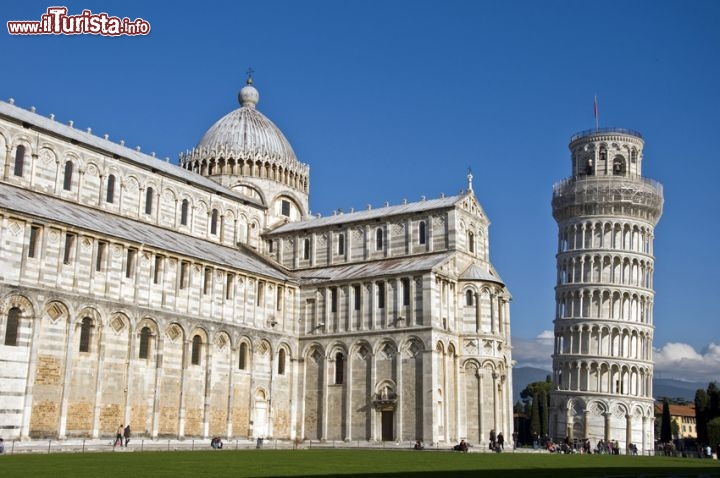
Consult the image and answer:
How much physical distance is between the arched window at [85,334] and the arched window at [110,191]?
11762 mm

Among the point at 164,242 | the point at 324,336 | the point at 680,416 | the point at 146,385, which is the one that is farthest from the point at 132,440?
the point at 680,416

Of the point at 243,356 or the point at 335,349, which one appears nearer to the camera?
the point at 243,356

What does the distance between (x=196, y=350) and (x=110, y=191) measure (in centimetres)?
1186

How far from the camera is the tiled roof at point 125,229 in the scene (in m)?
42.6

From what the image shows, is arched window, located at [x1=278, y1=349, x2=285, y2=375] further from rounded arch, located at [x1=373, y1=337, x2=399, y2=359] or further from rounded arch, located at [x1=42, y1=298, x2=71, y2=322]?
rounded arch, located at [x1=42, y1=298, x2=71, y2=322]

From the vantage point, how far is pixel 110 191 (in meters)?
52.7

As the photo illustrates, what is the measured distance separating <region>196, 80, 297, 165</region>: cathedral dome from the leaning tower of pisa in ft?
106

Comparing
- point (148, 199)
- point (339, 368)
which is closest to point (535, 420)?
point (339, 368)

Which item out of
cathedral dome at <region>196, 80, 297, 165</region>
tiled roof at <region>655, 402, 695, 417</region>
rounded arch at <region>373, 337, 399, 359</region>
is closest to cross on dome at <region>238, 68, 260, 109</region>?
cathedral dome at <region>196, 80, 297, 165</region>

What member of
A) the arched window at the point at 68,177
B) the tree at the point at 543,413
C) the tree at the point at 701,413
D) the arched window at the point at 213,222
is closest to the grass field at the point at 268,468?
the arched window at the point at 68,177

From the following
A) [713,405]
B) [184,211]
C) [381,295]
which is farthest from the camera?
[713,405]

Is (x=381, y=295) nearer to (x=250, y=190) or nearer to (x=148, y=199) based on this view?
(x=148, y=199)

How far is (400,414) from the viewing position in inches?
1991

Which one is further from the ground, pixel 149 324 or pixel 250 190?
pixel 250 190
